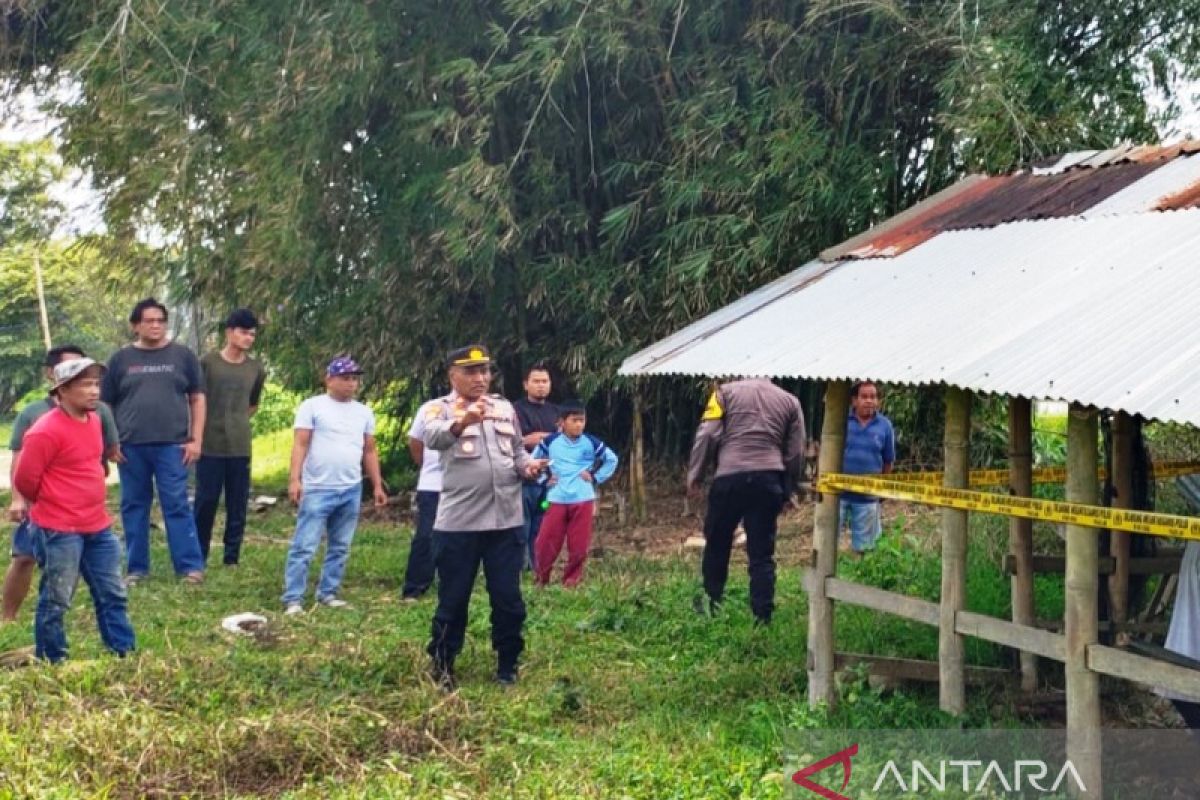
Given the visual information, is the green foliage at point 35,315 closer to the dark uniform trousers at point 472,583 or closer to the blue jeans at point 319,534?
the blue jeans at point 319,534

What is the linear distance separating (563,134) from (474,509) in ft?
20.1

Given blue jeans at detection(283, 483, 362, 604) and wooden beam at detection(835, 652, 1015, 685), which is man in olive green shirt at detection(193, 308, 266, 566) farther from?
wooden beam at detection(835, 652, 1015, 685)

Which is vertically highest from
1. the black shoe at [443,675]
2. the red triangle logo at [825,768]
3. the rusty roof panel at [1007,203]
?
the rusty roof panel at [1007,203]

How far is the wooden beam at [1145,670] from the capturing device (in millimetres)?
4320

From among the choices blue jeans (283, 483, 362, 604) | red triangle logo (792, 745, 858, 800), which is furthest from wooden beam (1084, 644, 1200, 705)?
blue jeans (283, 483, 362, 604)

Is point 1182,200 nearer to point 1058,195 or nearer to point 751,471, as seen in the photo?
point 1058,195

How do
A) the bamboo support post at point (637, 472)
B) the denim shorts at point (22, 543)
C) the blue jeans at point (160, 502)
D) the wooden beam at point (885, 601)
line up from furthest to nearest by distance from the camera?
the bamboo support post at point (637, 472)
the blue jeans at point (160, 502)
the denim shorts at point (22, 543)
the wooden beam at point (885, 601)

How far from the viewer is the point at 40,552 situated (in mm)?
6355

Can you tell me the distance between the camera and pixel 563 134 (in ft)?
38.1

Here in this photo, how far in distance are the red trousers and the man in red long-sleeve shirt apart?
3085 mm

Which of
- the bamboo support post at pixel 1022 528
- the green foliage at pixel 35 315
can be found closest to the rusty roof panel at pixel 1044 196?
the bamboo support post at pixel 1022 528

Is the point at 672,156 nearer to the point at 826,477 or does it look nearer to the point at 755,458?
the point at 755,458

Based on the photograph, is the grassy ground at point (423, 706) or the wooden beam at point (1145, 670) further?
the grassy ground at point (423, 706)

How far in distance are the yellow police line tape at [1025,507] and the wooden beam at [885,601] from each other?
1.38ft
